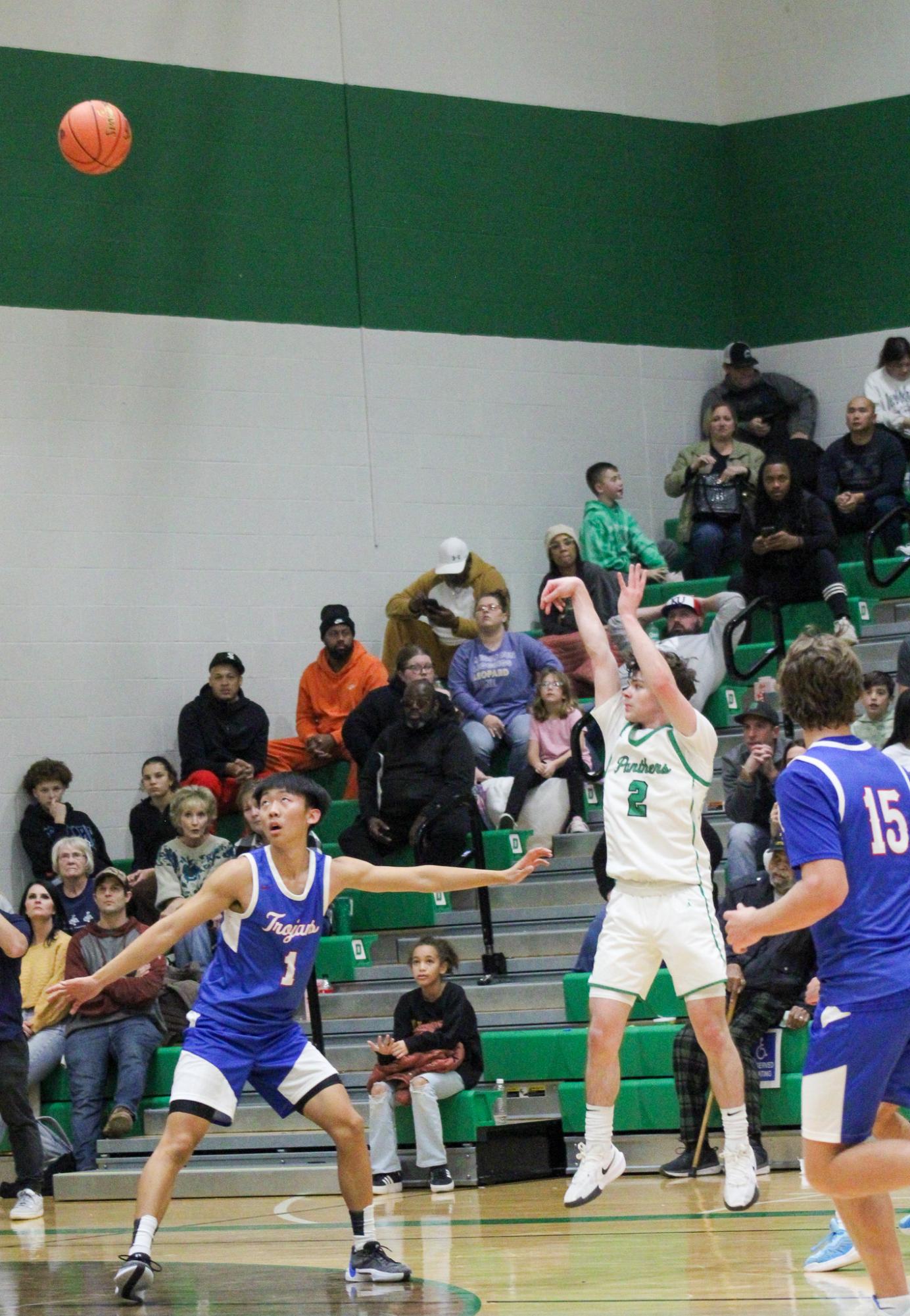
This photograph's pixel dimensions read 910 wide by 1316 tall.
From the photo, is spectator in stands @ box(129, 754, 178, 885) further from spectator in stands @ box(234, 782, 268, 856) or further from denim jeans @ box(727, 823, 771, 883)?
denim jeans @ box(727, 823, 771, 883)

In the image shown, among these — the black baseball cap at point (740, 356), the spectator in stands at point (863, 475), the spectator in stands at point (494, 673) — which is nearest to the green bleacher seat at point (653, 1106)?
the spectator in stands at point (494, 673)

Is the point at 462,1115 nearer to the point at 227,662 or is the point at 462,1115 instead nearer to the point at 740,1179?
the point at 740,1179

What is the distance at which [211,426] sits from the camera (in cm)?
1374

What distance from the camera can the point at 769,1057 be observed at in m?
8.60

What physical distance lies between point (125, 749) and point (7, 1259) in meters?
5.81

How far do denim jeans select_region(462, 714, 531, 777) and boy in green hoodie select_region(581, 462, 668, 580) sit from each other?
96.5 inches

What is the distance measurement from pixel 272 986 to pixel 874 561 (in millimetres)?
7895

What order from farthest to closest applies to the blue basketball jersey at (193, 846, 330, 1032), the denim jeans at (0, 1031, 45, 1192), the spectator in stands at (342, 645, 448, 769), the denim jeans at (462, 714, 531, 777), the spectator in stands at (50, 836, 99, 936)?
the spectator in stands at (342, 645, 448, 769), the denim jeans at (462, 714, 531, 777), the spectator in stands at (50, 836, 99, 936), the denim jeans at (0, 1031, 45, 1192), the blue basketball jersey at (193, 846, 330, 1032)

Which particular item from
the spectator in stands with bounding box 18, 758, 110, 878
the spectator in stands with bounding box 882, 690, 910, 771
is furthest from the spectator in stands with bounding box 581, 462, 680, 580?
the spectator in stands with bounding box 882, 690, 910, 771

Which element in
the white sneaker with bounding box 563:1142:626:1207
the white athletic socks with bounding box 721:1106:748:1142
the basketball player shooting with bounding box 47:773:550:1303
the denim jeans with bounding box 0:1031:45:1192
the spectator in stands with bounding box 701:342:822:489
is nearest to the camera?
the basketball player shooting with bounding box 47:773:550:1303

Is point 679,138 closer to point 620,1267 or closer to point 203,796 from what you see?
point 203,796

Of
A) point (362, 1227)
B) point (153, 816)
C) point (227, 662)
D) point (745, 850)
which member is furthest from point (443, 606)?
point (362, 1227)

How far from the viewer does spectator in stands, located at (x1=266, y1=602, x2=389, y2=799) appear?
1301cm

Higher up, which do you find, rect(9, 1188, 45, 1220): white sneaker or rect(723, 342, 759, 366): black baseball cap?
rect(723, 342, 759, 366): black baseball cap
